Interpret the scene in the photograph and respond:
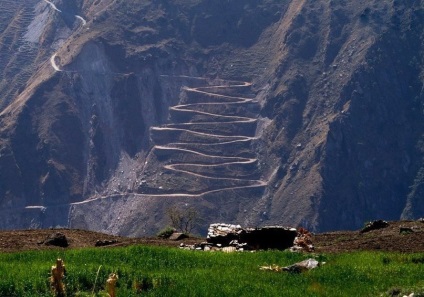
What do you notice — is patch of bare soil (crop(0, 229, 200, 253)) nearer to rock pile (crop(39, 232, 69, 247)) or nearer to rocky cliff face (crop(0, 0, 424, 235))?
rock pile (crop(39, 232, 69, 247))

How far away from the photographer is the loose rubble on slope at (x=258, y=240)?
2478 centimetres

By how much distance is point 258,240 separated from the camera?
82.7ft

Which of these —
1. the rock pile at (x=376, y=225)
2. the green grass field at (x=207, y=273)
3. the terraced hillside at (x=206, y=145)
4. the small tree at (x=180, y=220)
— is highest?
the green grass field at (x=207, y=273)

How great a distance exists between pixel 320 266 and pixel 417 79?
15007 centimetres

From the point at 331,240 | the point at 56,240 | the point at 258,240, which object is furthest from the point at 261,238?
the point at 56,240

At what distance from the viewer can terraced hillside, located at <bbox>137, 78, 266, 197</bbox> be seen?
143m

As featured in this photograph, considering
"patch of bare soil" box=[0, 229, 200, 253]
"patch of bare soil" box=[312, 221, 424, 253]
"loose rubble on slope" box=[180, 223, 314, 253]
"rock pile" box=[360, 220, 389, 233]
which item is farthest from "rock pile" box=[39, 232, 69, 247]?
"rock pile" box=[360, 220, 389, 233]

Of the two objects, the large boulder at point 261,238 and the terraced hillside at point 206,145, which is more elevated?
the large boulder at point 261,238

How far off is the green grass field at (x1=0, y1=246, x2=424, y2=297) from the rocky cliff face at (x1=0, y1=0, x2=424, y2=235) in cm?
10333

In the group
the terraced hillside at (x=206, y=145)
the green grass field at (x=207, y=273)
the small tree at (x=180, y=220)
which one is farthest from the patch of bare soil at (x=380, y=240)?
the terraced hillside at (x=206, y=145)

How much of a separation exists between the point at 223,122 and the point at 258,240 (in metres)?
136

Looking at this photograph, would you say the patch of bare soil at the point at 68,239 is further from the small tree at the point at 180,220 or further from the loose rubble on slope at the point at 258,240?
the small tree at the point at 180,220

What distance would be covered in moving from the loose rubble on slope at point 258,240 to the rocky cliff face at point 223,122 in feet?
324

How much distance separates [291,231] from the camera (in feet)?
82.2
